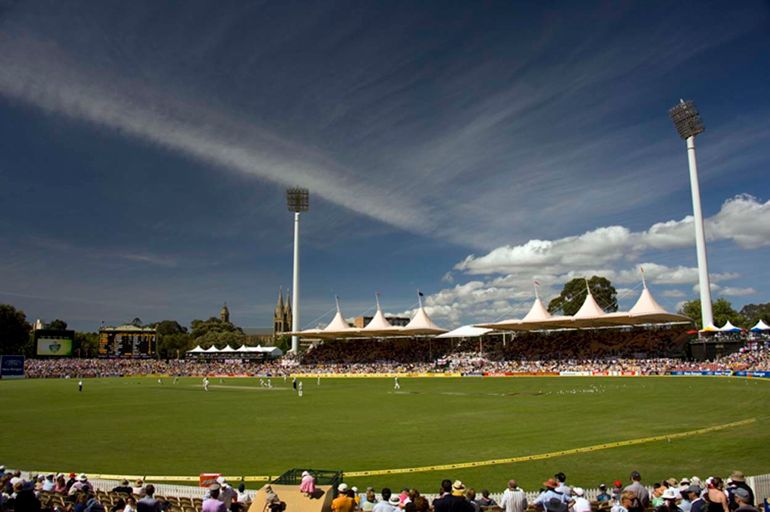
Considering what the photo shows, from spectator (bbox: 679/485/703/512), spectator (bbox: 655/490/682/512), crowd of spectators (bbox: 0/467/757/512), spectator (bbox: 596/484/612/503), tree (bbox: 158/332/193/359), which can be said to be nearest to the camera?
crowd of spectators (bbox: 0/467/757/512)

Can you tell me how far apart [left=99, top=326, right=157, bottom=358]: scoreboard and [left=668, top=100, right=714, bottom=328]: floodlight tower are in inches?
3604

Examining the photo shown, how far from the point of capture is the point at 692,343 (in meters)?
68.6

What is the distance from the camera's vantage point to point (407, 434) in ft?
80.4

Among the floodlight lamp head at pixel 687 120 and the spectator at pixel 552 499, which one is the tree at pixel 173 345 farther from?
the spectator at pixel 552 499

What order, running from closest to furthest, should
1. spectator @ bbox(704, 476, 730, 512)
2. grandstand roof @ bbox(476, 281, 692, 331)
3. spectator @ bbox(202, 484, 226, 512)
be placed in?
spectator @ bbox(704, 476, 730, 512)
spectator @ bbox(202, 484, 226, 512)
grandstand roof @ bbox(476, 281, 692, 331)

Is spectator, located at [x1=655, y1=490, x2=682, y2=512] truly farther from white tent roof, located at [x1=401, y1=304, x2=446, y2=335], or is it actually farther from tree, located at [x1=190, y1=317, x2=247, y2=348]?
tree, located at [x1=190, y1=317, x2=247, y2=348]

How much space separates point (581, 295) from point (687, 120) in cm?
4305

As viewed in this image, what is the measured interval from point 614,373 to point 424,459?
166 ft

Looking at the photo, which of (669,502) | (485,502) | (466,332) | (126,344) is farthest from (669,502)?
(126,344)

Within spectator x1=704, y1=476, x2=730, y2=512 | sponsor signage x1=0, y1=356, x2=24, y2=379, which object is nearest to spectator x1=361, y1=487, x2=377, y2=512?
spectator x1=704, y1=476, x2=730, y2=512

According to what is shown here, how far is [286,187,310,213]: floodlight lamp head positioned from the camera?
12181 cm

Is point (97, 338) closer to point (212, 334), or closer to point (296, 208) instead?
point (212, 334)

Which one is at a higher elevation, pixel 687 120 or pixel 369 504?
pixel 687 120

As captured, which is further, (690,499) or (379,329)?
(379,329)
